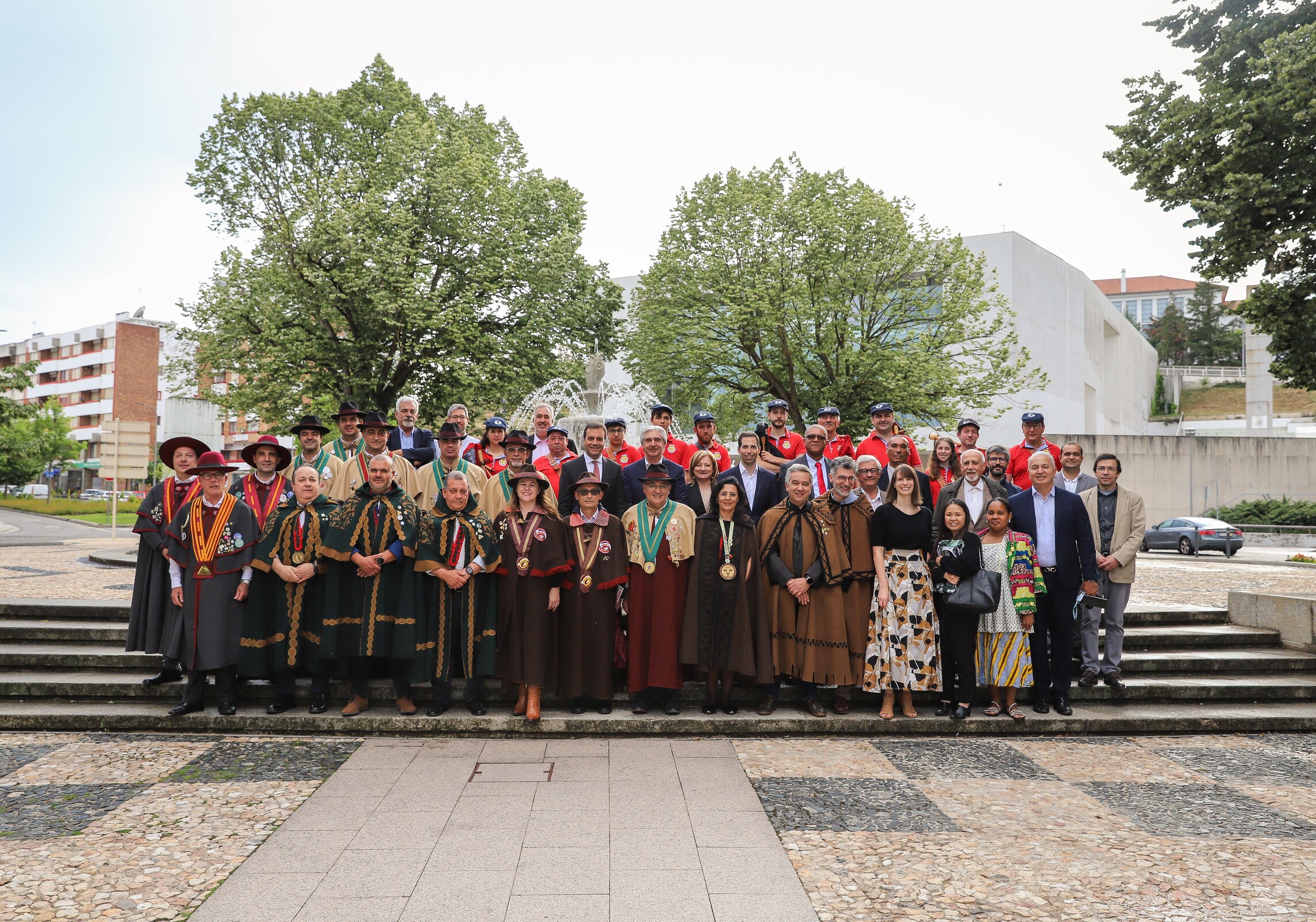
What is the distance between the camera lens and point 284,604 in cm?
677

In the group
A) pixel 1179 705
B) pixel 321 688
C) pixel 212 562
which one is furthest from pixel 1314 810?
pixel 212 562

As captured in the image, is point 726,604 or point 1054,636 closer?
point 726,604

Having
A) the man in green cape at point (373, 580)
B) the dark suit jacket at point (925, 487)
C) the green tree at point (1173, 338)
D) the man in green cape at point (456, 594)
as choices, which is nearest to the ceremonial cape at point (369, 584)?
the man in green cape at point (373, 580)

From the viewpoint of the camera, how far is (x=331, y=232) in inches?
840

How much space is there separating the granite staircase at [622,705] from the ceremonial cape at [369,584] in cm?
58

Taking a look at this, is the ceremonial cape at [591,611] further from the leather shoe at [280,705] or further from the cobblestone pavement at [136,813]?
the leather shoe at [280,705]

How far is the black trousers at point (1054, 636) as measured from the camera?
695cm

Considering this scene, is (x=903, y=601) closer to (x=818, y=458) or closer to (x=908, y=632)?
(x=908, y=632)

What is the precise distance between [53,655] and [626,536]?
5254 millimetres

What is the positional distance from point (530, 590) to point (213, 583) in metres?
2.46

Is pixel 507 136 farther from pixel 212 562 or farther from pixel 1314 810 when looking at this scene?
pixel 1314 810

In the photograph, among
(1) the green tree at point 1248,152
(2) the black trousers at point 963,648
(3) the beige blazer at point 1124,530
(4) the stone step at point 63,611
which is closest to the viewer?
(2) the black trousers at point 963,648

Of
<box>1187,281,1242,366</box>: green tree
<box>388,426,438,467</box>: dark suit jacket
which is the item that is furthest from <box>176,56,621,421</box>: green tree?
<box>1187,281,1242,366</box>: green tree

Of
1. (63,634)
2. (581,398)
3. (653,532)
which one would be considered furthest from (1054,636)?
(581,398)
